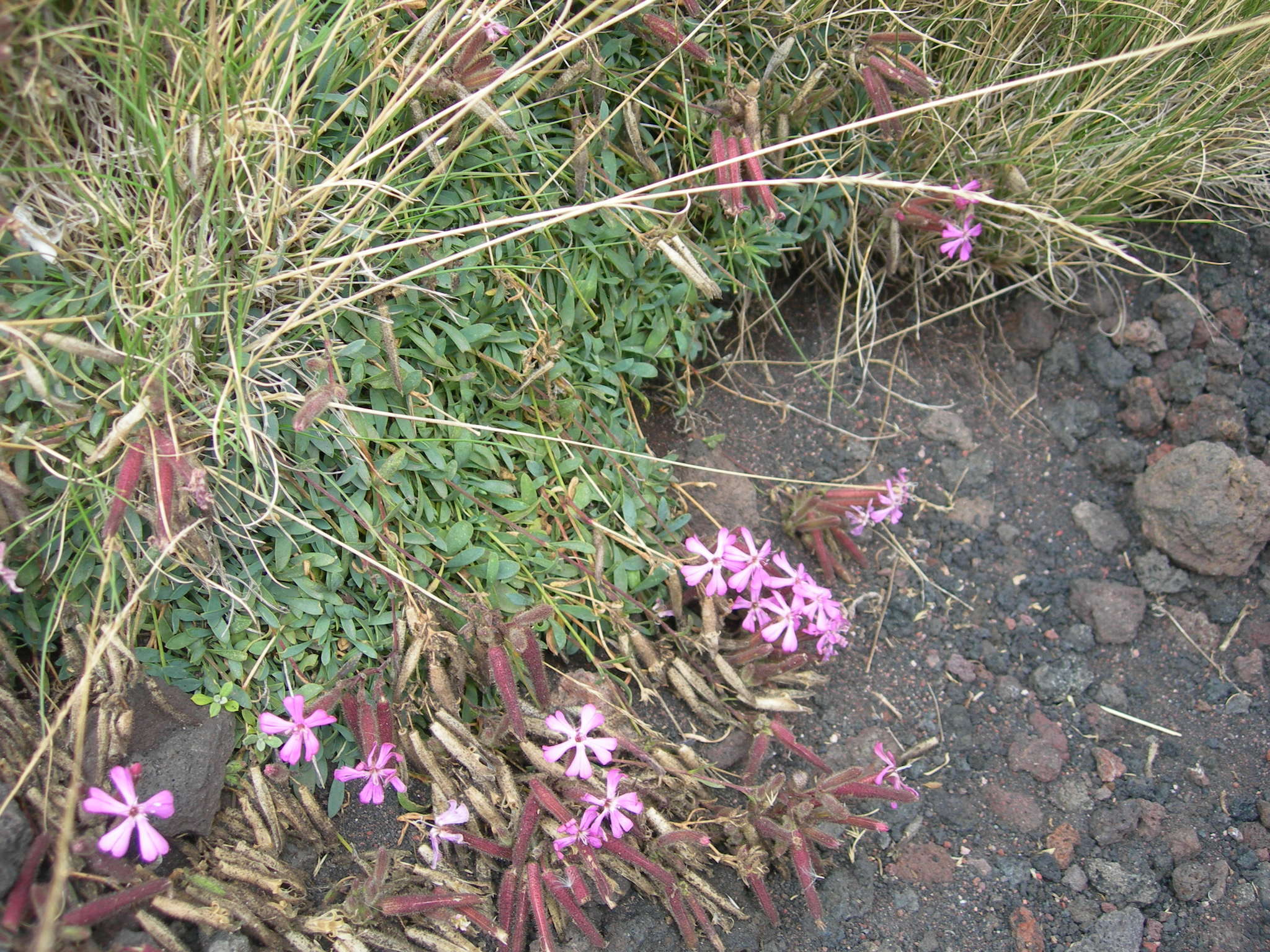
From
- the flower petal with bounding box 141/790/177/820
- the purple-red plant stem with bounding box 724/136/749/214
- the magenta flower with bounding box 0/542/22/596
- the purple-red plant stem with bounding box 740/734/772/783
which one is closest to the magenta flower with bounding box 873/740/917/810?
the purple-red plant stem with bounding box 740/734/772/783

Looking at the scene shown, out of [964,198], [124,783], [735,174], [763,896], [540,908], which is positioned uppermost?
[735,174]

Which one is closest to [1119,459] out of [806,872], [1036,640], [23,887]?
[1036,640]

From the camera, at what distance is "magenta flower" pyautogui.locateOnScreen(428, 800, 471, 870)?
5.92 feet

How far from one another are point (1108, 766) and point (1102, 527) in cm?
68

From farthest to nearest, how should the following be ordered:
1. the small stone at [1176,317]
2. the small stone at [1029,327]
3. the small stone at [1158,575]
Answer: the small stone at [1029,327], the small stone at [1176,317], the small stone at [1158,575]

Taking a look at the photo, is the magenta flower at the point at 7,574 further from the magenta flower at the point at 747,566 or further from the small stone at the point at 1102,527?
the small stone at the point at 1102,527

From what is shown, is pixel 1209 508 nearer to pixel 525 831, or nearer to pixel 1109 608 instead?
pixel 1109 608

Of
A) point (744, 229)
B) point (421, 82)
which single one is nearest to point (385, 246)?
point (421, 82)

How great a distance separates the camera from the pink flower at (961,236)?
2494 mm

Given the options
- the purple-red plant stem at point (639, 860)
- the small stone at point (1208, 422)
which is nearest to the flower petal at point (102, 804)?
the purple-red plant stem at point (639, 860)

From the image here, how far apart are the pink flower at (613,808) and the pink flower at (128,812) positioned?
29.6 inches

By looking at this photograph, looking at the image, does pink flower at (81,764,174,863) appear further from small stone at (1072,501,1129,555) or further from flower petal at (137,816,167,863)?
small stone at (1072,501,1129,555)

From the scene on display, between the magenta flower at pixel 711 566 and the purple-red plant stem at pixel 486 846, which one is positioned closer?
the purple-red plant stem at pixel 486 846

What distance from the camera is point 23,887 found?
58.1 inches
